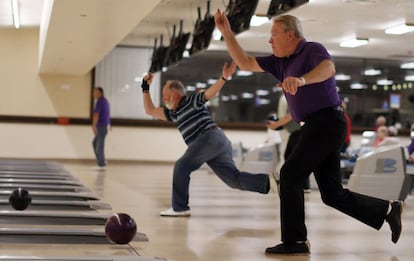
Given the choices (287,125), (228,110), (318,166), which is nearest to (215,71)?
(228,110)

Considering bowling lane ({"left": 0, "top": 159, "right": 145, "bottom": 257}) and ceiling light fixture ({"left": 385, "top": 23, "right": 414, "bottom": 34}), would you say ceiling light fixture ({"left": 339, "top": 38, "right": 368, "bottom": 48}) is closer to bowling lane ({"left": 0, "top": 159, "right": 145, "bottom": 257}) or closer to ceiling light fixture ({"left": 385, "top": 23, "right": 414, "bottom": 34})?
ceiling light fixture ({"left": 385, "top": 23, "right": 414, "bottom": 34})

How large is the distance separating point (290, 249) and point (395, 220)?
0.71 metres

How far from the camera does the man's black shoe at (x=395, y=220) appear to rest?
4918mm

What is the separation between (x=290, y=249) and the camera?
490cm

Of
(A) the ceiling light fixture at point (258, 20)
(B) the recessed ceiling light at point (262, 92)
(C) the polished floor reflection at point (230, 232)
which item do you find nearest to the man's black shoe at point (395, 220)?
(C) the polished floor reflection at point (230, 232)

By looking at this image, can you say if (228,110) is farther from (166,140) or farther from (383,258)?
(383,258)

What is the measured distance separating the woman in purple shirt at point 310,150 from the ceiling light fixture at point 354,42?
12326 millimetres

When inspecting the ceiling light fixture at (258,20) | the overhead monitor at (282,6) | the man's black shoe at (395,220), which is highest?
the overhead monitor at (282,6)

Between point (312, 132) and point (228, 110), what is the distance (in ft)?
50.7

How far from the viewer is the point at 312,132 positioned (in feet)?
15.9

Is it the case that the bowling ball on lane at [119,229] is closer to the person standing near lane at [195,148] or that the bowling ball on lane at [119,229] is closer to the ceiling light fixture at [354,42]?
the person standing near lane at [195,148]

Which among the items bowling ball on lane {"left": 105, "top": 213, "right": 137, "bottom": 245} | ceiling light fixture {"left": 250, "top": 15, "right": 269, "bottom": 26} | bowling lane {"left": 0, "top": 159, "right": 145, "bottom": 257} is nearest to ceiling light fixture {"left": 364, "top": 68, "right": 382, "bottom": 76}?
ceiling light fixture {"left": 250, "top": 15, "right": 269, "bottom": 26}

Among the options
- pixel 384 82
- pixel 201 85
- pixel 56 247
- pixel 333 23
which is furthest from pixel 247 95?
pixel 56 247

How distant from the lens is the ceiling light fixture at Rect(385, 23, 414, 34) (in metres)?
14.6
